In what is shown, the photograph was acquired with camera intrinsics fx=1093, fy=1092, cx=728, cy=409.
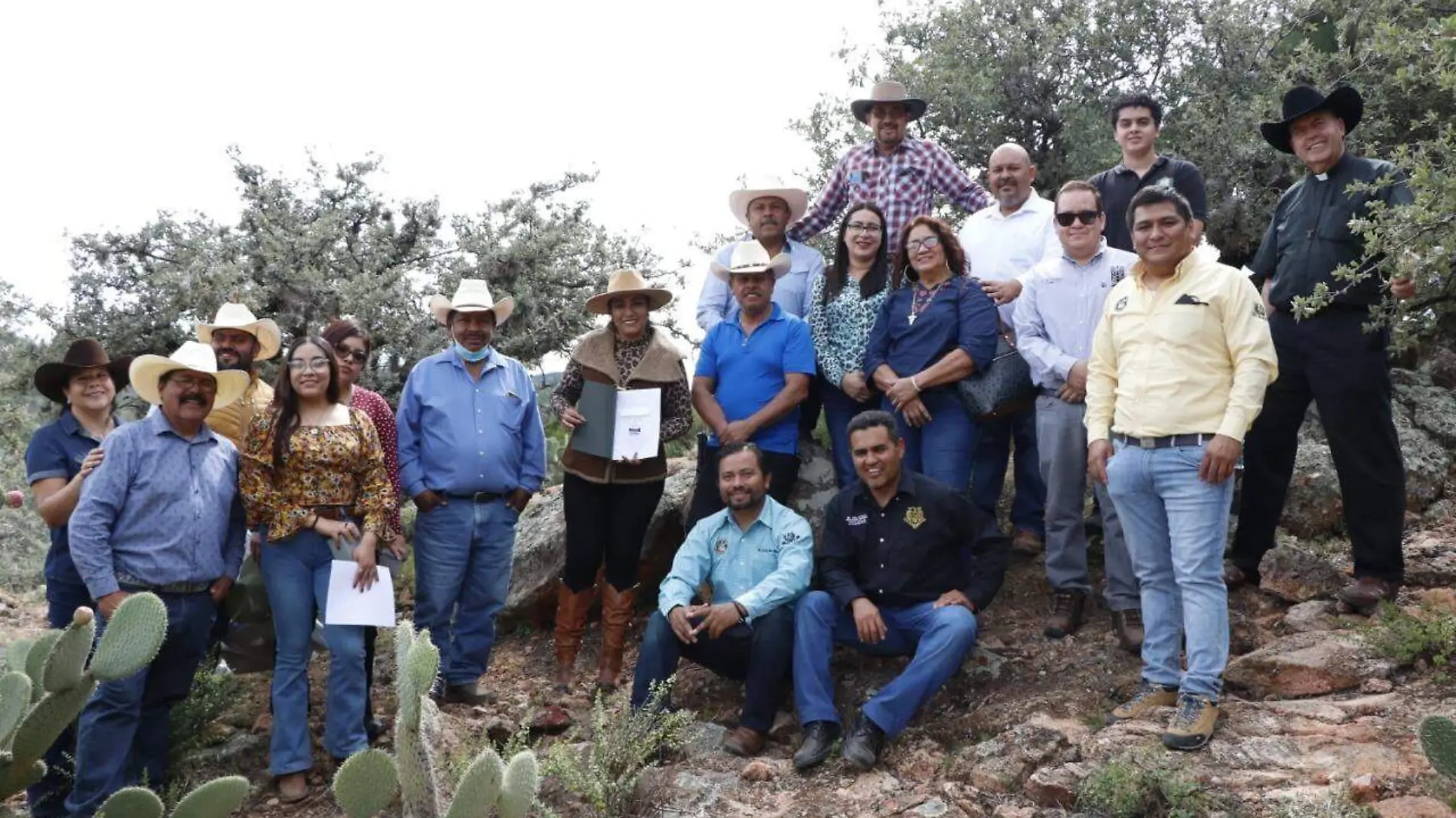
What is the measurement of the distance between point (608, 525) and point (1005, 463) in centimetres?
258

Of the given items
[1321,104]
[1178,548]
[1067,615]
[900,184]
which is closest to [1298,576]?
[1067,615]

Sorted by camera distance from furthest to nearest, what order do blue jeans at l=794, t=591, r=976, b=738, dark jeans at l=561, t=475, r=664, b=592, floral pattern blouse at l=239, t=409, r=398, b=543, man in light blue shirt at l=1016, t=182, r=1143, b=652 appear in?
dark jeans at l=561, t=475, r=664, b=592, man in light blue shirt at l=1016, t=182, r=1143, b=652, floral pattern blouse at l=239, t=409, r=398, b=543, blue jeans at l=794, t=591, r=976, b=738

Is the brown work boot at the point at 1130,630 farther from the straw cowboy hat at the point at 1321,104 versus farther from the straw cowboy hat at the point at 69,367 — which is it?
the straw cowboy hat at the point at 69,367

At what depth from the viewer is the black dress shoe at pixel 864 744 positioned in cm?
536

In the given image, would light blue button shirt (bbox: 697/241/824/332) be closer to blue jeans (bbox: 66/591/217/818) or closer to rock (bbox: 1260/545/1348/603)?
rock (bbox: 1260/545/1348/603)

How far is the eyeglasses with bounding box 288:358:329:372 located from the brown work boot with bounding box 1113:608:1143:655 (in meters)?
4.54

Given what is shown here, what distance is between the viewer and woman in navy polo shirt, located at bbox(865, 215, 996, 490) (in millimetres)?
6398

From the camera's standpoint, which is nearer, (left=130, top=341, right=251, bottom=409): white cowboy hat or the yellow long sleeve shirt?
the yellow long sleeve shirt

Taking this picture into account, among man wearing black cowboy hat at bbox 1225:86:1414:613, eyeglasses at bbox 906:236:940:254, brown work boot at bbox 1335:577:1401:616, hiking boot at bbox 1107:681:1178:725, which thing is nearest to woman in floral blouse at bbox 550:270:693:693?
eyeglasses at bbox 906:236:940:254

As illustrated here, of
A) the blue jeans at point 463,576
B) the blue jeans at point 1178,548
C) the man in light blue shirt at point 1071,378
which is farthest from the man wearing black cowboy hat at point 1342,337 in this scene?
the blue jeans at point 463,576

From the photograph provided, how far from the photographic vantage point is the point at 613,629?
268 inches

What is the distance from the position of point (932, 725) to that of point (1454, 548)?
3.75 m

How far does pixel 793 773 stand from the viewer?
546 centimetres

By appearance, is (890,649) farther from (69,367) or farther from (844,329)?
(69,367)
